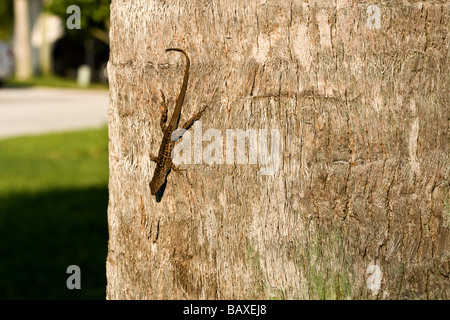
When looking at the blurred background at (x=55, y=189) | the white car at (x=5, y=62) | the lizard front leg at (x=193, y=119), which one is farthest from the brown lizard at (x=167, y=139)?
the white car at (x=5, y=62)

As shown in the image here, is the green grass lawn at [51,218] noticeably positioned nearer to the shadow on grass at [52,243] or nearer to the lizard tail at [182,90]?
the shadow on grass at [52,243]

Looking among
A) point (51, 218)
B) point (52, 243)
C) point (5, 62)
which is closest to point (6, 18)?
point (5, 62)

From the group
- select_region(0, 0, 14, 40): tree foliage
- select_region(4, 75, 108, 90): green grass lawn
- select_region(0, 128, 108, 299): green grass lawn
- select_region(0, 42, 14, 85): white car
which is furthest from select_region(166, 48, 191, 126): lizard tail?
select_region(0, 0, 14, 40): tree foliage

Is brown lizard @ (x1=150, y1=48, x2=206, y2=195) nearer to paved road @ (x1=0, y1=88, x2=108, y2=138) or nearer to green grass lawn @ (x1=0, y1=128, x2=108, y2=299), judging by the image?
green grass lawn @ (x1=0, y1=128, x2=108, y2=299)

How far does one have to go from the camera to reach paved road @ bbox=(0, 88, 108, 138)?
493 inches

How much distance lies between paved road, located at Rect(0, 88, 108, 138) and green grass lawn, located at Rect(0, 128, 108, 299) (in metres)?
2.01

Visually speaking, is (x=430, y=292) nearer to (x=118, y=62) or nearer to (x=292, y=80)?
(x=292, y=80)

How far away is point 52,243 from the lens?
541cm

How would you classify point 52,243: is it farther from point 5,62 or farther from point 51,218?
point 5,62

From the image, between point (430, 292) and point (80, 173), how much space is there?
711 centimetres

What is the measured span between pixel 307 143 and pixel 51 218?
4.87 m

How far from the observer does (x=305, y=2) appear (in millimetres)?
1753

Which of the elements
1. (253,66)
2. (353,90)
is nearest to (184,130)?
(253,66)
